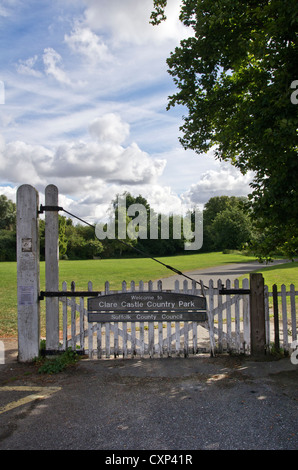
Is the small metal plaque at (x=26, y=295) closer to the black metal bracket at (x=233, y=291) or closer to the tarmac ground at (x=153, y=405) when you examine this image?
the tarmac ground at (x=153, y=405)

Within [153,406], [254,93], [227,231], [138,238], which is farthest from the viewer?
[138,238]

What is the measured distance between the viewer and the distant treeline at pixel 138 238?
68.1 meters

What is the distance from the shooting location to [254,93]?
6.38 meters

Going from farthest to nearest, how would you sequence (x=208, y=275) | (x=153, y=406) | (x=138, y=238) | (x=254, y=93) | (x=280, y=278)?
(x=138, y=238) < (x=208, y=275) < (x=280, y=278) < (x=254, y=93) < (x=153, y=406)

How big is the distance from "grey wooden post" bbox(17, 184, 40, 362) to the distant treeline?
5157cm

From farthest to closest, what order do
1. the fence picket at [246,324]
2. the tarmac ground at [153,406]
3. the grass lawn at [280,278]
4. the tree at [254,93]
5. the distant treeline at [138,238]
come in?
the distant treeline at [138,238]
the grass lawn at [280,278]
the fence picket at [246,324]
the tree at [254,93]
the tarmac ground at [153,406]

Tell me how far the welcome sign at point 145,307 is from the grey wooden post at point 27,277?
44.2 inches

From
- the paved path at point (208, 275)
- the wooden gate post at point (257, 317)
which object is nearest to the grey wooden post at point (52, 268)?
the wooden gate post at point (257, 317)

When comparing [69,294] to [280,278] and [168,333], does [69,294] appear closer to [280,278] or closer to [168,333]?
[168,333]

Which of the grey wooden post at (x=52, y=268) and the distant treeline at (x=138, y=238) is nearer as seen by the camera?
the grey wooden post at (x=52, y=268)

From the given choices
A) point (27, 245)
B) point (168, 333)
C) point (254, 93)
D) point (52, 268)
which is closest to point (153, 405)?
point (168, 333)

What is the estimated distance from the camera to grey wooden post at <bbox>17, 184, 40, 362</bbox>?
21.3ft

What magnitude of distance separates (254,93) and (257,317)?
14.1ft
